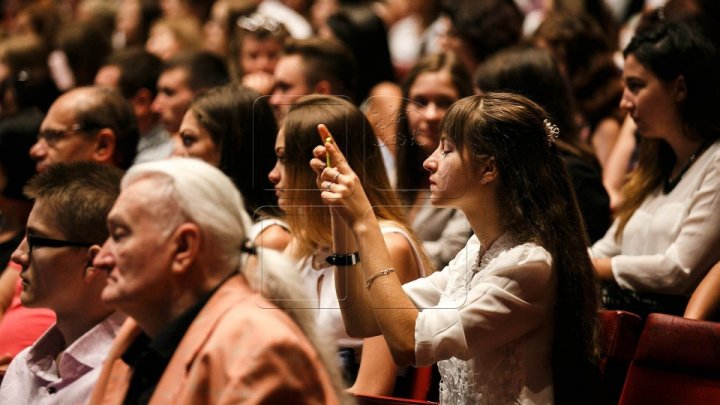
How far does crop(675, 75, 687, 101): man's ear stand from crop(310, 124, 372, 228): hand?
54.2 inches

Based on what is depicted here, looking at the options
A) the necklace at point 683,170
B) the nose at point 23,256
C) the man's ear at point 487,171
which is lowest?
the necklace at point 683,170

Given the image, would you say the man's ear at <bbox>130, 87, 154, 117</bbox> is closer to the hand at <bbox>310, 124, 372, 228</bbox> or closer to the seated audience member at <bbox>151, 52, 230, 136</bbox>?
the seated audience member at <bbox>151, 52, 230, 136</bbox>

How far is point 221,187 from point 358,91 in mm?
3327

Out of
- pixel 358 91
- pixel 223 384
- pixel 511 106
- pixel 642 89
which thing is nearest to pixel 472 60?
pixel 358 91

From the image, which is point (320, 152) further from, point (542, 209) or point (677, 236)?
point (677, 236)

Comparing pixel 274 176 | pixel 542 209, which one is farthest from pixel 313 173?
pixel 542 209

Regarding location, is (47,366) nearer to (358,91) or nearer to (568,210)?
(568,210)

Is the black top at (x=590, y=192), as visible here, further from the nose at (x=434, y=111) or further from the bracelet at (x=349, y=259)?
the bracelet at (x=349, y=259)

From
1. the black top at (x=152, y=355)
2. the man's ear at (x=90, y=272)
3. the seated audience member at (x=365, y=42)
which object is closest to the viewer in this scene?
the black top at (x=152, y=355)

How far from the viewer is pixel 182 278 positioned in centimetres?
237

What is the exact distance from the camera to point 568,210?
2678 mm

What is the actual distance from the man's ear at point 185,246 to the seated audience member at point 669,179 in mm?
1502

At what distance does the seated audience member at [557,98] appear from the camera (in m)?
3.81

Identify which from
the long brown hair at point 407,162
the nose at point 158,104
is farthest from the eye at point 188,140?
the nose at point 158,104
